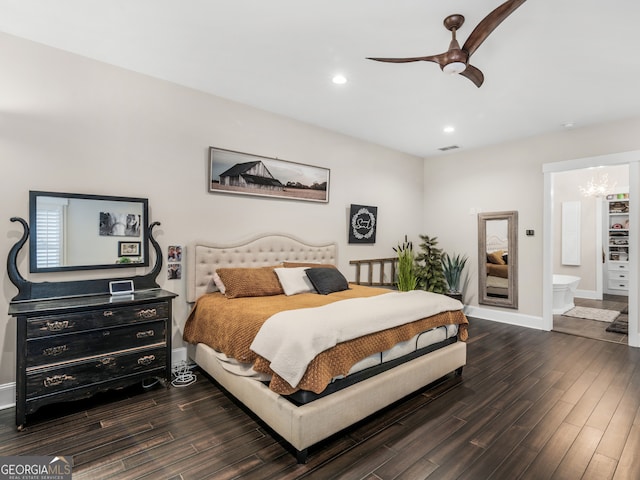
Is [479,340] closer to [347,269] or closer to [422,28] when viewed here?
[347,269]

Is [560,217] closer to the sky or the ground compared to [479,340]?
closer to the sky

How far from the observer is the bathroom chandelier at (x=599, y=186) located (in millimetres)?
7078

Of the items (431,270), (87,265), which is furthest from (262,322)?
(431,270)

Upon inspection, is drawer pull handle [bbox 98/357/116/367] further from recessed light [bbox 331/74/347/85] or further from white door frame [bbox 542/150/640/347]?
white door frame [bbox 542/150/640/347]

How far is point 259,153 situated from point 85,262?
7.13ft

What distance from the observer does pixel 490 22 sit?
6.52ft

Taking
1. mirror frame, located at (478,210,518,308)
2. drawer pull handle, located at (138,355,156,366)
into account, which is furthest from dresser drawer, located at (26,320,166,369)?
mirror frame, located at (478,210,518,308)

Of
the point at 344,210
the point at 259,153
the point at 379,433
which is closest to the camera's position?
the point at 379,433

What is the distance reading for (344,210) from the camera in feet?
16.6

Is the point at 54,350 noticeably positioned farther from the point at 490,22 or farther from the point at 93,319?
the point at 490,22

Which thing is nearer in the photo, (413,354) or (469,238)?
(413,354)

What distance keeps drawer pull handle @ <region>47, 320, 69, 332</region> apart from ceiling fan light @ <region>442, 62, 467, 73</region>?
3327 millimetres

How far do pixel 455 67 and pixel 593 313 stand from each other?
5868 mm

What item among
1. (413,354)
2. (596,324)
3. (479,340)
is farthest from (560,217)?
(413,354)
